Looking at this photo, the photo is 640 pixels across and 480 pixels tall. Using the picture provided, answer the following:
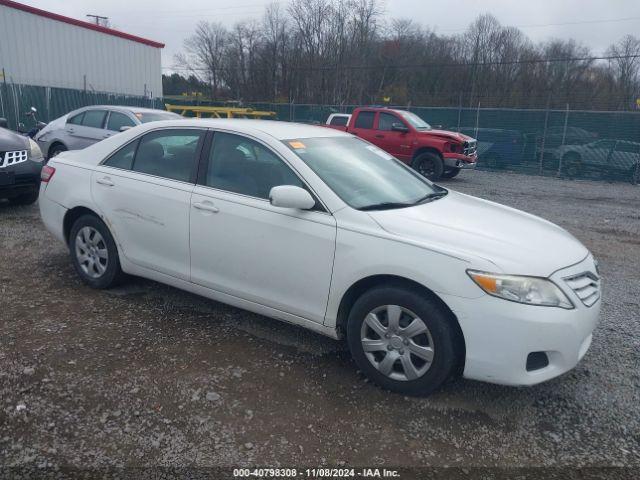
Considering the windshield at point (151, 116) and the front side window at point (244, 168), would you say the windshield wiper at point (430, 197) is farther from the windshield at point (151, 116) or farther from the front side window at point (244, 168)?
the windshield at point (151, 116)

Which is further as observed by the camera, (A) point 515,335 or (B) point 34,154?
(B) point 34,154

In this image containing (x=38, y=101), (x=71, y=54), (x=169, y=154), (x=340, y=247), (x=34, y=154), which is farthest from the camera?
(x=71, y=54)

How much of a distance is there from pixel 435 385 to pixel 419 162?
462 inches

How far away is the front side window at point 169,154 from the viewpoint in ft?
13.5

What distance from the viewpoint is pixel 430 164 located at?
1413 cm

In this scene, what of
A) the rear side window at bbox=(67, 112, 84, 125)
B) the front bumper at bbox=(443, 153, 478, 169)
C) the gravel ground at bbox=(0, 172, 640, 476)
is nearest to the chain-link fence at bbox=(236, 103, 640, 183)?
the front bumper at bbox=(443, 153, 478, 169)

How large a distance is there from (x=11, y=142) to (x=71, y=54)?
779 inches

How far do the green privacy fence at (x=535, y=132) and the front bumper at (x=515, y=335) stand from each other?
15.5 m

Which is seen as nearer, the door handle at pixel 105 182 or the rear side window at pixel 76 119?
the door handle at pixel 105 182

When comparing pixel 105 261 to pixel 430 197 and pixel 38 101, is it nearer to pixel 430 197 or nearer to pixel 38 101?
pixel 430 197

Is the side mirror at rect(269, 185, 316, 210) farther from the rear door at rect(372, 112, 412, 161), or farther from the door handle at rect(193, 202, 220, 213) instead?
the rear door at rect(372, 112, 412, 161)

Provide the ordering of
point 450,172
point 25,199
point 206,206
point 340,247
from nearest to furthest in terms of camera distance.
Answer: point 340,247 < point 206,206 < point 25,199 < point 450,172

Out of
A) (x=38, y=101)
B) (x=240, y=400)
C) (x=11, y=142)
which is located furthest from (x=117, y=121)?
(x=38, y=101)

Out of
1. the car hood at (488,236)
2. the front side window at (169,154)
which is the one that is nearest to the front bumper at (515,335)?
the car hood at (488,236)
